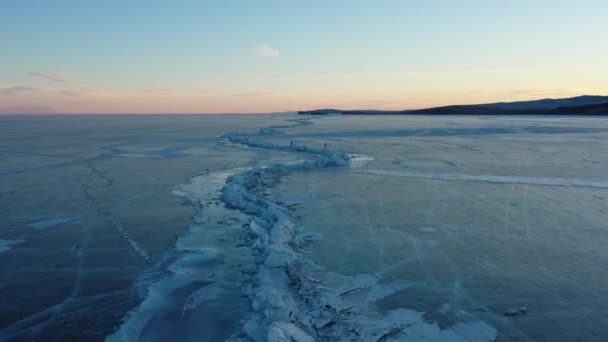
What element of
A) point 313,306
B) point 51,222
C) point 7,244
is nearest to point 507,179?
point 313,306

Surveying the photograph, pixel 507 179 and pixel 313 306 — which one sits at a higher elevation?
pixel 507 179

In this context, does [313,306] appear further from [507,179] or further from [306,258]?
[507,179]

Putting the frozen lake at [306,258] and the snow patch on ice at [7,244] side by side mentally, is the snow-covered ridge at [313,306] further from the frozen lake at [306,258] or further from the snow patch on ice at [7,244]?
the snow patch on ice at [7,244]

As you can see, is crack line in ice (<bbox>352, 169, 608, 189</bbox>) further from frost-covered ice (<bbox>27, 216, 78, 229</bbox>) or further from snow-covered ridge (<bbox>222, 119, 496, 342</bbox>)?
frost-covered ice (<bbox>27, 216, 78, 229</bbox>)

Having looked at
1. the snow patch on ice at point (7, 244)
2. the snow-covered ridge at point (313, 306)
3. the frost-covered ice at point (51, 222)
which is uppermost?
the frost-covered ice at point (51, 222)

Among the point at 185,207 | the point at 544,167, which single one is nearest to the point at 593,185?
the point at 544,167

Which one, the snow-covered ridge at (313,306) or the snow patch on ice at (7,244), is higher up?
the snow patch on ice at (7,244)

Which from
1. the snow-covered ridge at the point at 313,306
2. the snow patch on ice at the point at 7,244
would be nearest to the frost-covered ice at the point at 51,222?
the snow patch on ice at the point at 7,244

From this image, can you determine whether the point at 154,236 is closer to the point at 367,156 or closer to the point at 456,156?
the point at 367,156
